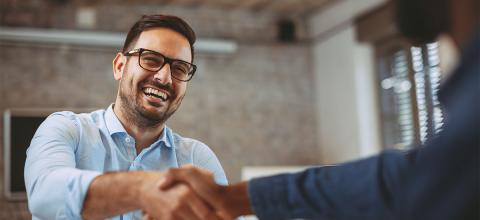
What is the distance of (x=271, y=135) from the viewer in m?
4.49

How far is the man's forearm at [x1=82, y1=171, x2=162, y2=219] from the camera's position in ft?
2.56

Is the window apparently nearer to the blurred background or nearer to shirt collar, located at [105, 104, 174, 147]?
the blurred background

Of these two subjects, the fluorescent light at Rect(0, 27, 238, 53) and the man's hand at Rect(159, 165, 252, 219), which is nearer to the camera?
the man's hand at Rect(159, 165, 252, 219)

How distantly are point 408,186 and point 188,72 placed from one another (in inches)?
19.0

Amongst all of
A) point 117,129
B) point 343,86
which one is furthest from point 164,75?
point 343,86

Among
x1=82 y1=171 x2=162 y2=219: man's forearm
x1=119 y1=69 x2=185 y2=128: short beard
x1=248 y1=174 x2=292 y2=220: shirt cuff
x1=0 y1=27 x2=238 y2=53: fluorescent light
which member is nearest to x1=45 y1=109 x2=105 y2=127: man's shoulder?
x1=119 y1=69 x2=185 y2=128: short beard

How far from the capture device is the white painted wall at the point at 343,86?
4094 mm

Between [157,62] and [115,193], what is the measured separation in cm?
21

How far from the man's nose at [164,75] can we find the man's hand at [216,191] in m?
0.14

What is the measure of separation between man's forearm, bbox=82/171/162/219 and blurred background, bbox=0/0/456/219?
2.65 meters

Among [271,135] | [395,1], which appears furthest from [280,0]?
[395,1]

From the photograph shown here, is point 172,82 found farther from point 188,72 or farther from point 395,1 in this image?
point 395,1

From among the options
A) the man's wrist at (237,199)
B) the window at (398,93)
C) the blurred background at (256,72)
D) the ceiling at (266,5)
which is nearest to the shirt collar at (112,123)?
the man's wrist at (237,199)

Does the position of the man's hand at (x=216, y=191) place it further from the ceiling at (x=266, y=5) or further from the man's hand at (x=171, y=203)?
the ceiling at (x=266, y=5)
